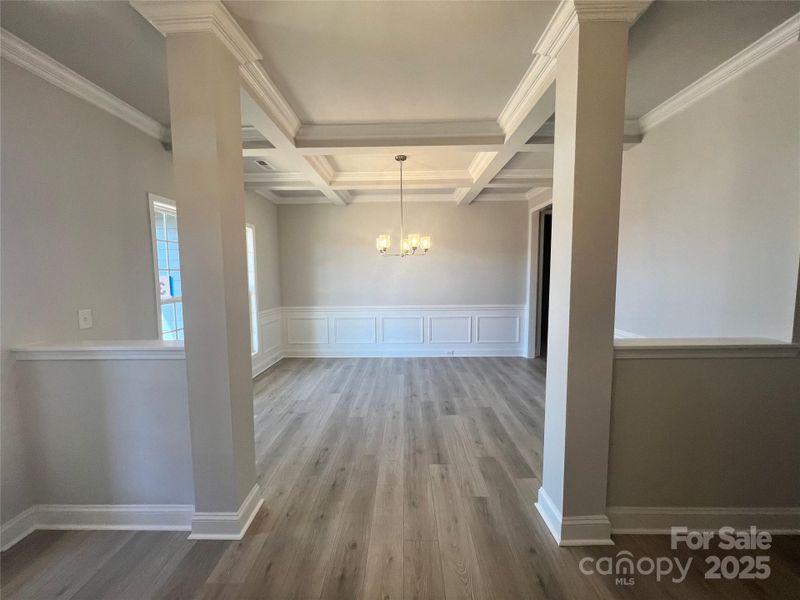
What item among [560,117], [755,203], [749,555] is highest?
[560,117]

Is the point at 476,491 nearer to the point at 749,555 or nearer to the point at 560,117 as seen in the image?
the point at 749,555

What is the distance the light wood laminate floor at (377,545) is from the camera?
1450 mm

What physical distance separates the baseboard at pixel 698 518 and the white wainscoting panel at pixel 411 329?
370 cm

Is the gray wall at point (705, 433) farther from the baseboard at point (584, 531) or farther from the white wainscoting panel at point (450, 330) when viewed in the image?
the white wainscoting panel at point (450, 330)

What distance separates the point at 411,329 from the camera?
17.9 feet

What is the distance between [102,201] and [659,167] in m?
4.15

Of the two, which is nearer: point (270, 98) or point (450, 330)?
point (270, 98)

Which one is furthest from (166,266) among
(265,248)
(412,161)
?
(412,161)

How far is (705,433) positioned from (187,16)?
10.9 feet

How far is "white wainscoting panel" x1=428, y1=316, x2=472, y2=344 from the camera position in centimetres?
546

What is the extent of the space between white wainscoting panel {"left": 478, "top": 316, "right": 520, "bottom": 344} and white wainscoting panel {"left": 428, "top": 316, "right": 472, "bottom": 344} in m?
0.21

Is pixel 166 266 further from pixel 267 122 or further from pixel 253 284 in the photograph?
pixel 267 122

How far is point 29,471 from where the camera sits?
1.81 meters

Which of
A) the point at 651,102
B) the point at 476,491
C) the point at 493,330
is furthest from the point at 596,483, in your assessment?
the point at 493,330
